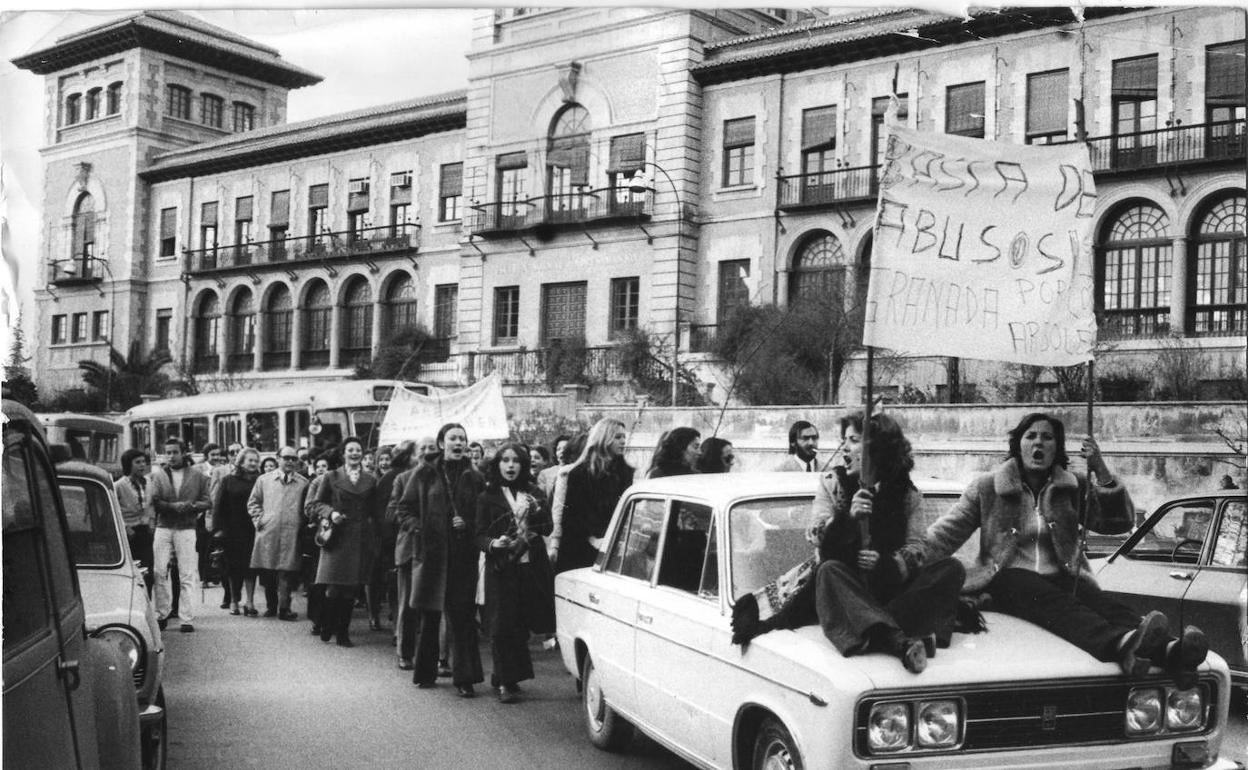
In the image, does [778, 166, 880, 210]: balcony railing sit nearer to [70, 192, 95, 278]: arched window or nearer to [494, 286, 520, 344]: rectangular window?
[494, 286, 520, 344]: rectangular window

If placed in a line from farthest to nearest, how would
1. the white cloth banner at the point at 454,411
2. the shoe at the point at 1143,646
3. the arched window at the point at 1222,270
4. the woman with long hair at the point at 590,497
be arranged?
the white cloth banner at the point at 454,411, the woman with long hair at the point at 590,497, the arched window at the point at 1222,270, the shoe at the point at 1143,646

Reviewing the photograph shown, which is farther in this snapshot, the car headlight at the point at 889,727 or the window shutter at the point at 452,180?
the window shutter at the point at 452,180

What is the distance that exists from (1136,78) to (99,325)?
577cm

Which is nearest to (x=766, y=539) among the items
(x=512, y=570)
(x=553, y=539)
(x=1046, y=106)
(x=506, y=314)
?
(x=512, y=570)

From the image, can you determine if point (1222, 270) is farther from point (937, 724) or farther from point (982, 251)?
point (937, 724)

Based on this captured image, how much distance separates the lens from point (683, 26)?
6992 mm

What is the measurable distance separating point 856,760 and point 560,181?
10016 millimetres

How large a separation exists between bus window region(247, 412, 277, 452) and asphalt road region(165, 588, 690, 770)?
123 inches

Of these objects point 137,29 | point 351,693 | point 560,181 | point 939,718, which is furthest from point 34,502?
point 560,181

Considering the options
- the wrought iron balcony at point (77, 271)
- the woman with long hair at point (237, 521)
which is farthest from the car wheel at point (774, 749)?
the woman with long hair at point (237, 521)

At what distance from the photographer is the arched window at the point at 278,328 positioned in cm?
1106

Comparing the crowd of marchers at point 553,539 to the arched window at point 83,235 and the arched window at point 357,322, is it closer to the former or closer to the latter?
the arched window at point 357,322

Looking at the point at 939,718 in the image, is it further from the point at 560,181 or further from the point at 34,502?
the point at 560,181

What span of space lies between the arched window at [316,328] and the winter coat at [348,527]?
112cm
